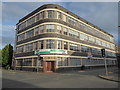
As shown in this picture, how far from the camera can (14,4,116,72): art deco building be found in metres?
26.1

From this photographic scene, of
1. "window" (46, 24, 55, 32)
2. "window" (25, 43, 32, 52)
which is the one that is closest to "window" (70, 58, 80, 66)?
"window" (46, 24, 55, 32)

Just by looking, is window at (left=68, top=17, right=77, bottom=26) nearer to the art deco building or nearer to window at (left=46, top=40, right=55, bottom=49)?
the art deco building

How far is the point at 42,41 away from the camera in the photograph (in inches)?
1064

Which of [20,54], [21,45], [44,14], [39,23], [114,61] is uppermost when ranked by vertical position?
[44,14]

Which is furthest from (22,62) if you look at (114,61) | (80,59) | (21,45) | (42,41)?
(114,61)

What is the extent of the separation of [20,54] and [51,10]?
53.8 ft

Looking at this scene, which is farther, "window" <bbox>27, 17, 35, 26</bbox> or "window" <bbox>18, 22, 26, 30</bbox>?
"window" <bbox>18, 22, 26, 30</bbox>

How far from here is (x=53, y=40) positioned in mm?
26203

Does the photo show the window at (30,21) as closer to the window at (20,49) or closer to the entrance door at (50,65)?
the window at (20,49)

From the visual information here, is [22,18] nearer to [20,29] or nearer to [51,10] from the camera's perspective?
[20,29]

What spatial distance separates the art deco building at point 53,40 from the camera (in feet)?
85.6

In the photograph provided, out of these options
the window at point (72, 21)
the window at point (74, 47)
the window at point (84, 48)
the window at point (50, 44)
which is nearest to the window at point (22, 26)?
the window at point (50, 44)

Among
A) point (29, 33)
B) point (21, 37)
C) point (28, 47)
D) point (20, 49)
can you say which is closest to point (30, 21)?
point (29, 33)

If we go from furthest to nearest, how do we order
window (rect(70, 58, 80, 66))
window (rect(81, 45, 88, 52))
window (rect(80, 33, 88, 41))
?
window (rect(80, 33, 88, 41)) < window (rect(81, 45, 88, 52)) < window (rect(70, 58, 80, 66))
